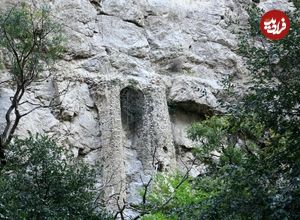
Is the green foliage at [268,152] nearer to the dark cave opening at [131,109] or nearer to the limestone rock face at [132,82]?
the limestone rock face at [132,82]

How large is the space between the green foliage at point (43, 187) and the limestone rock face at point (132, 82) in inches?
227

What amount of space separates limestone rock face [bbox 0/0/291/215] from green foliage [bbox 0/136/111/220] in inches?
227

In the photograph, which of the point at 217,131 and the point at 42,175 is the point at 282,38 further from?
the point at 217,131

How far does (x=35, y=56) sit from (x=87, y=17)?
5.86 metres

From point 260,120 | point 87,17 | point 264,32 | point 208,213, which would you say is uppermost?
point 87,17

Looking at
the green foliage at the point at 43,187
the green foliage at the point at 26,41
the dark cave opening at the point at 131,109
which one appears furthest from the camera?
the dark cave opening at the point at 131,109

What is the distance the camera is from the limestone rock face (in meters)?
16.8

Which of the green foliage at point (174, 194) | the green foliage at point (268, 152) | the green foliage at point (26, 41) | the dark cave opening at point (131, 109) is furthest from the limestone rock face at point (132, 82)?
the green foliage at point (268, 152)

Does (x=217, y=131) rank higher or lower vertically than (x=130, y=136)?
lower

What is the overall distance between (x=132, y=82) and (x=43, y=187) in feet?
31.9

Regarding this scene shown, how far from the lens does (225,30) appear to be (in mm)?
22438

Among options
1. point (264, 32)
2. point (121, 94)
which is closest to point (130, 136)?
point (121, 94)

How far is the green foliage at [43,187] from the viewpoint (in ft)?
27.3

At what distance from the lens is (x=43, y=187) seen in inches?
349
